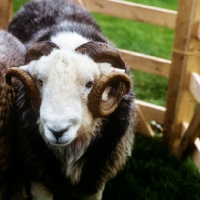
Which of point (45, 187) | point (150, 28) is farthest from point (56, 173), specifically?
point (150, 28)

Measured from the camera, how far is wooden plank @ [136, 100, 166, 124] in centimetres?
430

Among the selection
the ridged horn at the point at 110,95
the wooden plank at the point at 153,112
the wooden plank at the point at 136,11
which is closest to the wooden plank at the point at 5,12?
the wooden plank at the point at 136,11

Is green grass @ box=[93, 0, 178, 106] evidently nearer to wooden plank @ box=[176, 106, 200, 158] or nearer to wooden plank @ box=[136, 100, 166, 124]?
wooden plank @ box=[136, 100, 166, 124]

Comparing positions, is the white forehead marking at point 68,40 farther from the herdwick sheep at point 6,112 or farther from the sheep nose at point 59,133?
the sheep nose at point 59,133

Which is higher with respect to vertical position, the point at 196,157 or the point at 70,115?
the point at 70,115

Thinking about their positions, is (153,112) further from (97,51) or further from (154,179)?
(97,51)

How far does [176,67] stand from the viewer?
→ 3854 mm

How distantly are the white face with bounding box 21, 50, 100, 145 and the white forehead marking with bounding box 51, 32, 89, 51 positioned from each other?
18 centimetres

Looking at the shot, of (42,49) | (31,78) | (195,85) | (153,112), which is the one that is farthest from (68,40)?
(153,112)

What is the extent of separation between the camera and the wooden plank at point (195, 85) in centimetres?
361

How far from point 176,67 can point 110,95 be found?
4.27ft

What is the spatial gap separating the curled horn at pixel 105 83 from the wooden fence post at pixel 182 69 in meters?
1.15

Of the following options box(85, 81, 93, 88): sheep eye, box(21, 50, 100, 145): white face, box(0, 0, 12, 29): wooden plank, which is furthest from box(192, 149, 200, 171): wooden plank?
box(0, 0, 12, 29): wooden plank

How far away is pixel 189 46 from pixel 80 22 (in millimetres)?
957
